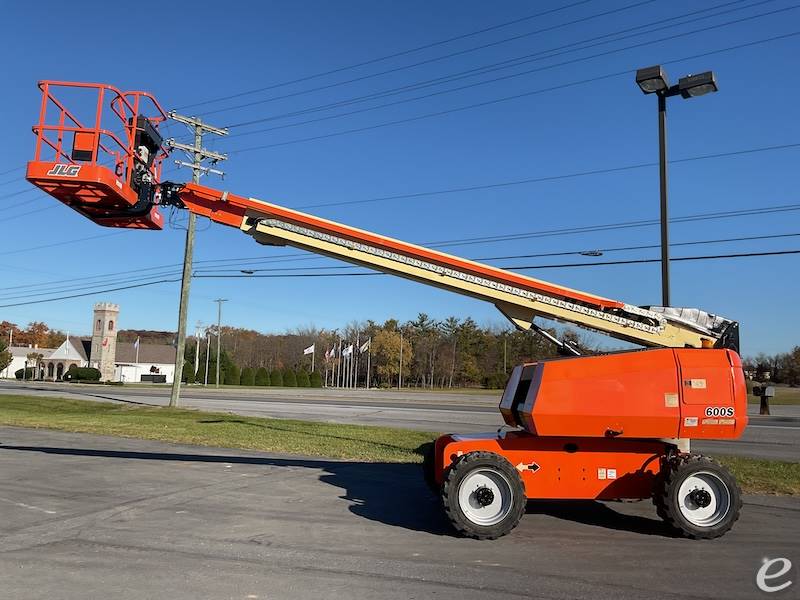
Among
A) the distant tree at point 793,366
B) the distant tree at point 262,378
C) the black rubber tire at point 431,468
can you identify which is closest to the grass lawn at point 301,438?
the black rubber tire at point 431,468

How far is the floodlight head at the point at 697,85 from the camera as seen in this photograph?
1136cm

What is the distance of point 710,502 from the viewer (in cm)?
708

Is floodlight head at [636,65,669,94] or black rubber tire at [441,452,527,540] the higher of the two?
floodlight head at [636,65,669,94]

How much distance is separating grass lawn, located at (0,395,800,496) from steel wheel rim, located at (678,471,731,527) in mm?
3907

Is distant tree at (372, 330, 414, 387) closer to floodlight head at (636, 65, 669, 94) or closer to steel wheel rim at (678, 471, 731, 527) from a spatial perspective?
floodlight head at (636, 65, 669, 94)

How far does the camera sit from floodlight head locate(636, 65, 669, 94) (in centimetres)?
1156

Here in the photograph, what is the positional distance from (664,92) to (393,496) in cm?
910

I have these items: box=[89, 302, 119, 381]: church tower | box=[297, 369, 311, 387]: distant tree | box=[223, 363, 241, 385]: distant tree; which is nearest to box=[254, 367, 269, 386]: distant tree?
box=[223, 363, 241, 385]: distant tree

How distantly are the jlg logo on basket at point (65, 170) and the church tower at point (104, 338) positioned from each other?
9967cm

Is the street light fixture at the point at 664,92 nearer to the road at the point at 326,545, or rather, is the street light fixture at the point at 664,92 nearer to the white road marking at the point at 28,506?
the road at the point at 326,545

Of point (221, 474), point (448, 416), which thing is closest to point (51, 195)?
point (221, 474)

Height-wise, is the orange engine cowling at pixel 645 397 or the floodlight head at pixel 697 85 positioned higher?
the floodlight head at pixel 697 85

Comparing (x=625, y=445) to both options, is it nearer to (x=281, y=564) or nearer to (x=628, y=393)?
(x=628, y=393)

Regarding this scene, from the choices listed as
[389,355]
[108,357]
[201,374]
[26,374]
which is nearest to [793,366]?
[389,355]
